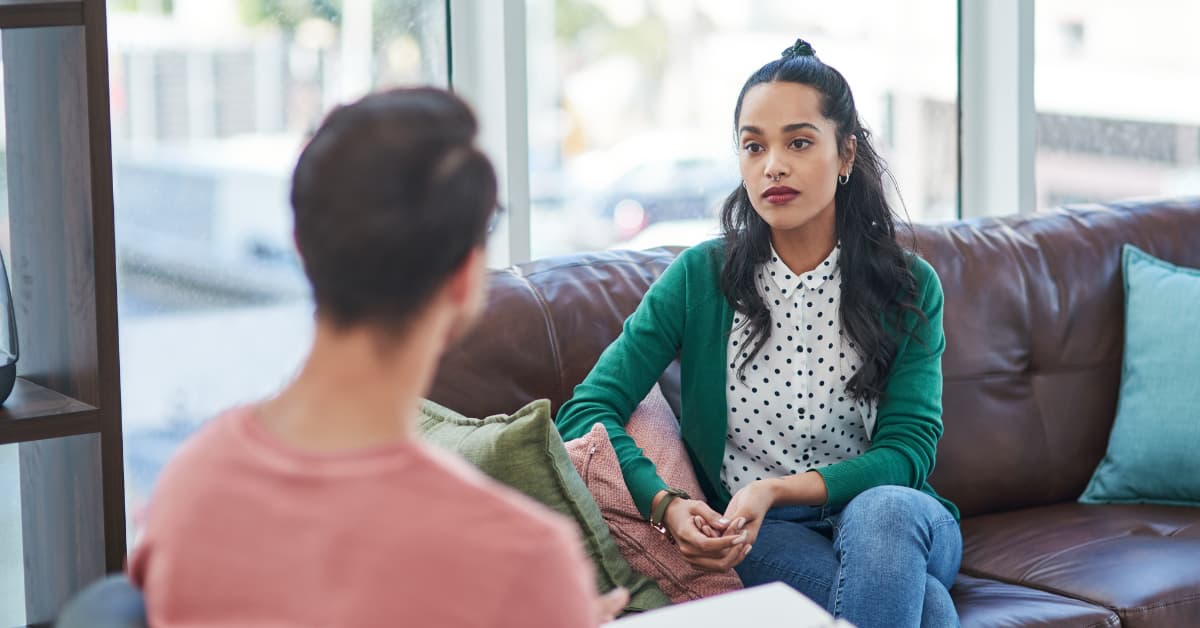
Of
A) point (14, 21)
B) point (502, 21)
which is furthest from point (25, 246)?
point (502, 21)

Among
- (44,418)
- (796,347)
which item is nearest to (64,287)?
(44,418)

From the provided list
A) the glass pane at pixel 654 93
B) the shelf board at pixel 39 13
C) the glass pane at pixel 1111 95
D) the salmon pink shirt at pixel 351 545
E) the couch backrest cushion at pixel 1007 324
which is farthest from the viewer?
the glass pane at pixel 1111 95

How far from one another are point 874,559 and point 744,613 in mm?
693

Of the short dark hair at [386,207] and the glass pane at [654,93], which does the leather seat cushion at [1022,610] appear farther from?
the short dark hair at [386,207]

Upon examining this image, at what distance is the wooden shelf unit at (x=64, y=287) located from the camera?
1.87 meters

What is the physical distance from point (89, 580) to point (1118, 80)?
2.68 metres

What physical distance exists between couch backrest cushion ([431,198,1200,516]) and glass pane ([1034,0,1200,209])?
0.61 m

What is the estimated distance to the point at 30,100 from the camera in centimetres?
205

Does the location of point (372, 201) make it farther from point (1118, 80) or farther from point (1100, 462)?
point (1118, 80)

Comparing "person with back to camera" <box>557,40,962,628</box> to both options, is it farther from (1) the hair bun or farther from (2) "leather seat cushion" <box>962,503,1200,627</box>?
(2) "leather seat cushion" <box>962,503,1200,627</box>

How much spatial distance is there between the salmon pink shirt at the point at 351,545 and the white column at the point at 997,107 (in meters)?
2.67

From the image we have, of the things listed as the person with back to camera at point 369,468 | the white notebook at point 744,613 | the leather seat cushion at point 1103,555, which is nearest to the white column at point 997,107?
the leather seat cushion at point 1103,555

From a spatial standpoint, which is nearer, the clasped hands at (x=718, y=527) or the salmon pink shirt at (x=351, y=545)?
the salmon pink shirt at (x=351, y=545)

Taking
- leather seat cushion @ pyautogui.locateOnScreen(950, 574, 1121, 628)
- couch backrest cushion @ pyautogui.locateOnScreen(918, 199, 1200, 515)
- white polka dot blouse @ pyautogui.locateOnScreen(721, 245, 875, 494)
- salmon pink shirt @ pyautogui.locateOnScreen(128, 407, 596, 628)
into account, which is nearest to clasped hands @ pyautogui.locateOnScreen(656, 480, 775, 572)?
white polka dot blouse @ pyautogui.locateOnScreen(721, 245, 875, 494)
